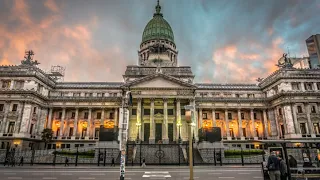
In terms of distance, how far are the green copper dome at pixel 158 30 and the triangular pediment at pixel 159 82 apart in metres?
31.2

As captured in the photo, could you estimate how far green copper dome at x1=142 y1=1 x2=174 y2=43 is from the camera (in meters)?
77.9

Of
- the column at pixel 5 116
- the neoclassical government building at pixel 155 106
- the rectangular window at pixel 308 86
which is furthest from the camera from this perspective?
the rectangular window at pixel 308 86

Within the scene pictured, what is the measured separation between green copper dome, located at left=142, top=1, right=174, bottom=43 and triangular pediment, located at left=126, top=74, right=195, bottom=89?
31168 millimetres

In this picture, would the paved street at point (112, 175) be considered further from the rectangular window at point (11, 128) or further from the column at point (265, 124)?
the column at point (265, 124)

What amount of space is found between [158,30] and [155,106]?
38.0 meters

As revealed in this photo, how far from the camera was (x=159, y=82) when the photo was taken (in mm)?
50500

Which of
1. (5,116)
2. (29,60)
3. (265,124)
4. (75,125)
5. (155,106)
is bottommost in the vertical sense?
(75,125)

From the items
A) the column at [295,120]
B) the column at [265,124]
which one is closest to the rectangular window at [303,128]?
the column at [295,120]

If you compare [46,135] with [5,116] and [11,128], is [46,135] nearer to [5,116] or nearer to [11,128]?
[11,128]

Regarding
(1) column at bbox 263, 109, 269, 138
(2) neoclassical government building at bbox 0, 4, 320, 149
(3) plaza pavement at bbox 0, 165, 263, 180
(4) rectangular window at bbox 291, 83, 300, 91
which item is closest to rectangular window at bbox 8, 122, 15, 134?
(2) neoclassical government building at bbox 0, 4, 320, 149

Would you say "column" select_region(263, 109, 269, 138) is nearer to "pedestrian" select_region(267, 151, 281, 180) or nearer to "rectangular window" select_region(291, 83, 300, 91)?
"rectangular window" select_region(291, 83, 300, 91)

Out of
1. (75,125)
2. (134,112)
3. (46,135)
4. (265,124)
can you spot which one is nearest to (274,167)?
(134,112)

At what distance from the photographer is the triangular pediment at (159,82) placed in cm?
5002

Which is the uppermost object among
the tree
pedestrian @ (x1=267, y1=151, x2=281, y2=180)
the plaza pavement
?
the tree
